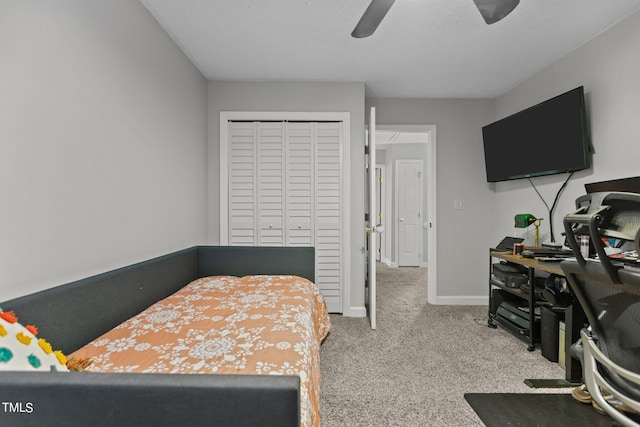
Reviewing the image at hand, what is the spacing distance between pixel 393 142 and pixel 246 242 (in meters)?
4.17

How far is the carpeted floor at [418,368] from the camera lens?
1790mm

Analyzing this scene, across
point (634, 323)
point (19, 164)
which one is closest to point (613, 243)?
point (634, 323)

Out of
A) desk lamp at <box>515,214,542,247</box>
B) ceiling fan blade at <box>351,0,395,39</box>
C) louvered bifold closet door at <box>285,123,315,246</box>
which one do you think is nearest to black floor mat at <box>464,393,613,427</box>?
desk lamp at <box>515,214,542,247</box>

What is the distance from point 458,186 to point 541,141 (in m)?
1.13

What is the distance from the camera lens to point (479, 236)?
3.97 metres

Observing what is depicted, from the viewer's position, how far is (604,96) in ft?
8.11

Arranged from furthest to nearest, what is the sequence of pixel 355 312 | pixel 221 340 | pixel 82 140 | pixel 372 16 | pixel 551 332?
pixel 355 312 → pixel 551 332 → pixel 372 16 → pixel 82 140 → pixel 221 340

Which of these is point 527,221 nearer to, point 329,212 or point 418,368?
point 418,368

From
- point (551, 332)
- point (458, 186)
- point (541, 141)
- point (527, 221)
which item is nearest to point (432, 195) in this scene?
point (458, 186)

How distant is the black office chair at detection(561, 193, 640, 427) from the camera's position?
3.65 feet

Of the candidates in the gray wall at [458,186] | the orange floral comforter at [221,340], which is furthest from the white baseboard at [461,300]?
the orange floral comforter at [221,340]

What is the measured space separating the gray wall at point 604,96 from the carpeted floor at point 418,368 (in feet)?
4.03

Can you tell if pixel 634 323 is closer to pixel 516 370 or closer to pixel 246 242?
pixel 516 370

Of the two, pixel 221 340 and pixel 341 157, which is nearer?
pixel 221 340
